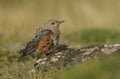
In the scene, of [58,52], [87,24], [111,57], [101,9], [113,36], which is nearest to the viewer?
[111,57]

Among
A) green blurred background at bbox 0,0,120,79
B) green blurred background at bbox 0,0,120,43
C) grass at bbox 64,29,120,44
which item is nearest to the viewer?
grass at bbox 64,29,120,44

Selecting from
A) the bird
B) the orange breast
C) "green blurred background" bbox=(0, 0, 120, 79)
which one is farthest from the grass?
the orange breast

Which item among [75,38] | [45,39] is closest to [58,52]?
[45,39]

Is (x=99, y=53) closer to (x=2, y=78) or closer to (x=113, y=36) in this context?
(x=2, y=78)

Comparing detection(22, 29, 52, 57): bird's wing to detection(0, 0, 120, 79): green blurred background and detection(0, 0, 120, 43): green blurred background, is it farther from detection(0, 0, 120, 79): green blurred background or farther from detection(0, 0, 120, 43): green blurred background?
detection(0, 0, 120, 43): green blurred background

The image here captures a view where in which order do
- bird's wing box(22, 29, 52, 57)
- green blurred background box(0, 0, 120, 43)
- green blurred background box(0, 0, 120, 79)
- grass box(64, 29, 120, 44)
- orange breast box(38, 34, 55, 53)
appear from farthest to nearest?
1. green blurred background box(0, 0, 120, 43)
2. green blurred background box(0, 0, 120, 79)
3. grass box(64, 29, 120, 44)
4. bird's wing box(22, 29, 52, 57)
5. orange breast box(38, 34, 55, 53)

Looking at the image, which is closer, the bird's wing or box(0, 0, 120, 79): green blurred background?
the bird's wing

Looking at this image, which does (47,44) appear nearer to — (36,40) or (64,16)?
(36,40)
